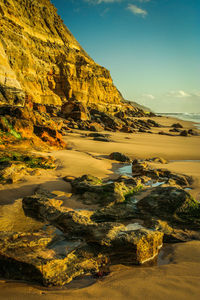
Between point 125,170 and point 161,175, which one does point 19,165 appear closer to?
point 125,170

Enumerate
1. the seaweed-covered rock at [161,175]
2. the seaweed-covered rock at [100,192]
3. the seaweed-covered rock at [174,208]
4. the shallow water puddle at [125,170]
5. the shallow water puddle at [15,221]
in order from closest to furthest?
the shallow water puddle at [15,221]
the seaweed-covered rock at [174,208]
the seaweed-covered rock at [100,192]
the seaweed-covered rock at [161,175]
the shallow water puddle at [125,170]

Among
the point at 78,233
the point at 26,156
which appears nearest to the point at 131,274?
the point at 78,233

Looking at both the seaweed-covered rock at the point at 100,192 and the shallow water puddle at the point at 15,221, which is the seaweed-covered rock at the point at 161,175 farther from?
the shallow water puddle at the point at 15,221

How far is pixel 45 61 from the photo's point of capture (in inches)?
1273

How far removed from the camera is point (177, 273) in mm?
1987

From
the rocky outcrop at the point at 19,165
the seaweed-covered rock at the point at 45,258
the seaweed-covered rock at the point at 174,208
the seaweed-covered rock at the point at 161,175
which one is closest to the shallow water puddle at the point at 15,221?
the seaweed-covered rock at the point at 45,258

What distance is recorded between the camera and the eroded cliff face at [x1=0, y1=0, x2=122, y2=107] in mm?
26891

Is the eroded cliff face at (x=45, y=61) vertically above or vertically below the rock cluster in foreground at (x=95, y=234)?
above

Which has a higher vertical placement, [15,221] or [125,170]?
[125,170]

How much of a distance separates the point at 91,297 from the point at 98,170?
4.40 m

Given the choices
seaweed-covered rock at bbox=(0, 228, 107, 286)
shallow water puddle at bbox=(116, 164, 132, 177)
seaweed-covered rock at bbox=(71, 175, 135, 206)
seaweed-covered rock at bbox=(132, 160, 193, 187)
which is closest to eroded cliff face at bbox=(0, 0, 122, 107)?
shallow water puddle at bbox=(116, 164, 132, 177)

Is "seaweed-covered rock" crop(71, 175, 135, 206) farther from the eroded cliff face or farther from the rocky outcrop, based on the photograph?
the eroded cliff face

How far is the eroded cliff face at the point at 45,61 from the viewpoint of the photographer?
26.9 m

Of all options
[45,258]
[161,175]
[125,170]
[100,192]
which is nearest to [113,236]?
[45,258]
